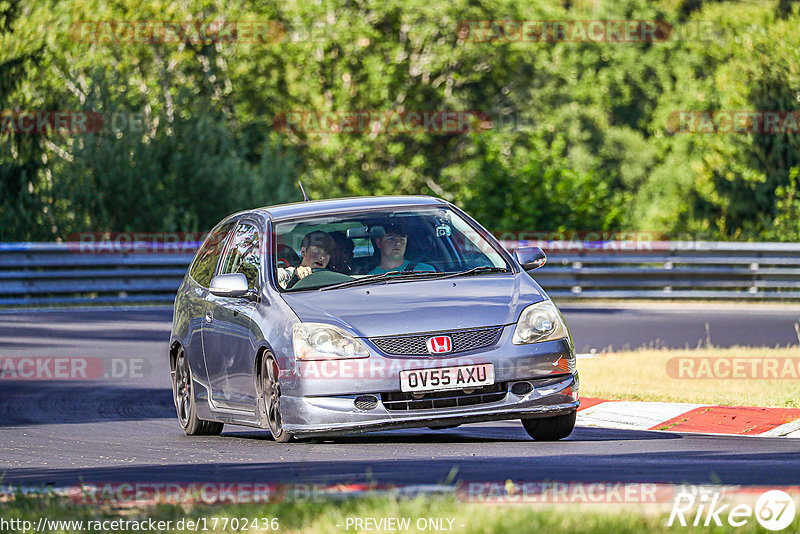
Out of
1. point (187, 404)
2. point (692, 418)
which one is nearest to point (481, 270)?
point (692, 418)

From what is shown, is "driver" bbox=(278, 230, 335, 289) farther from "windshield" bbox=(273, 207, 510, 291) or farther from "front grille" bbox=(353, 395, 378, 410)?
"front grille" bbox=(353, 395, 378, 410)

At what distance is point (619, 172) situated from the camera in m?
61.1

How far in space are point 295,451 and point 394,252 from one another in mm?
1678

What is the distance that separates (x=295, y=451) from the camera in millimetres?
8531

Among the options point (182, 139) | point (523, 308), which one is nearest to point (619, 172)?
point (182, 139)

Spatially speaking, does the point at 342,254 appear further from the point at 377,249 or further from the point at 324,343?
the point at 324,343

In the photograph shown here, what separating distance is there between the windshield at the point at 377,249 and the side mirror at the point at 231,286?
23cm

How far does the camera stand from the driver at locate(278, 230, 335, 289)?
9352 mm

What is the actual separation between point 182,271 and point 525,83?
25100 mm

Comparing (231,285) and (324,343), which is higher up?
(231,285)

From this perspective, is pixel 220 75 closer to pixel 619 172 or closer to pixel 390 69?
pixel 390 69

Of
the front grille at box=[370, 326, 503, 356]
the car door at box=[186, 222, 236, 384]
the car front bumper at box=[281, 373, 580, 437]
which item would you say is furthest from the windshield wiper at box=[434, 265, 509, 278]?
the car door at box=[186, 222, 236, 384]

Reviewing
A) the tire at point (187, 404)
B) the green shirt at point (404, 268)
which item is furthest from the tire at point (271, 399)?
the tire at point (187, 404)

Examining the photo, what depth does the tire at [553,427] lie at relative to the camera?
9047mm
